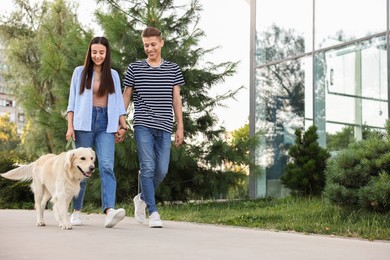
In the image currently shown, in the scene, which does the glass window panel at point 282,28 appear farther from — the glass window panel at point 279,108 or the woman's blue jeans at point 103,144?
the woman's blue jeans at point 103,144

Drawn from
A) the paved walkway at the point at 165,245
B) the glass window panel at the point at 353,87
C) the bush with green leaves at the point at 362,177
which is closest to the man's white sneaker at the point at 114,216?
the paved walkway at the point at 165,245

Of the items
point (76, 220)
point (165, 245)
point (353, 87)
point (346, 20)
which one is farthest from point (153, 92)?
point (346, 20)

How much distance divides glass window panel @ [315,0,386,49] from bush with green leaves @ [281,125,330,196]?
206 cm

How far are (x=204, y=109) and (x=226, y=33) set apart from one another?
476 centimetres

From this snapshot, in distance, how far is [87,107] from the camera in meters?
5.71

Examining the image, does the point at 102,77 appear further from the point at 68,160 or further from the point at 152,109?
the point at 68,160

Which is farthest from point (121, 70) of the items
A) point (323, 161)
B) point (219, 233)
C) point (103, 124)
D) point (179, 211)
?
point (219, 233)

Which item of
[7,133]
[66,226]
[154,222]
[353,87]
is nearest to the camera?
[66,226]

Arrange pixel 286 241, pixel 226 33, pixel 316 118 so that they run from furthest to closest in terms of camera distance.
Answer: pixel 226 33, pixel 316 118, pixel 286 241

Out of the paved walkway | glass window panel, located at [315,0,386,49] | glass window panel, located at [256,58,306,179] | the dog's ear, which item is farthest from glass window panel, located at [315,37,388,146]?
the dog's ear

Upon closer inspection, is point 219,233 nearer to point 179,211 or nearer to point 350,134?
point 179,211

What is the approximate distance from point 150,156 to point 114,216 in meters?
0.73

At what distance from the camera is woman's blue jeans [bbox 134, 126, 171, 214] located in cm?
584

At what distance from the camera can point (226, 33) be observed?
14.8m
